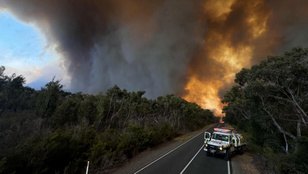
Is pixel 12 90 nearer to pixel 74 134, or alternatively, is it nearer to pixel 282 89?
pixel 74 134

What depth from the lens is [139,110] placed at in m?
25.4

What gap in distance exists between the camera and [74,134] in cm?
885

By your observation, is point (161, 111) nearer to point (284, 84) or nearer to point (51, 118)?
point (51, 118)

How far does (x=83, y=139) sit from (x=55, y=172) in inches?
121

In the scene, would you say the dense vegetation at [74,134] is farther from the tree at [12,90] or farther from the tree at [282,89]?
the tree at [12,90]

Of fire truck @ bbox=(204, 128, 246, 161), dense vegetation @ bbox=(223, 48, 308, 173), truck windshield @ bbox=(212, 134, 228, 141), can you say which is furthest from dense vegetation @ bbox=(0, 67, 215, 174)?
dense vegetation @ bbox=(223, 48, 308, 173)

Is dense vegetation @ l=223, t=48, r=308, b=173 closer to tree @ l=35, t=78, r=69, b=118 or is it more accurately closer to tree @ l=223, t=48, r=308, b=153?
tree @ l=223, t=48, r=308, b=153

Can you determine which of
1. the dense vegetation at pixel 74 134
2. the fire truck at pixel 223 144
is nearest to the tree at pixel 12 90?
the dense vegetation at pixel 74 134

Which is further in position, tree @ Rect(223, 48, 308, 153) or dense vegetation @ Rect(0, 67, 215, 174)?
tree @ Rect(223, 48, 308, 153)

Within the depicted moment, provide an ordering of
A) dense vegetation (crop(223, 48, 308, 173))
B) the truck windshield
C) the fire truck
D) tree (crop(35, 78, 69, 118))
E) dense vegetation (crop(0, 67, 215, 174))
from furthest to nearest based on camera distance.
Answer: tree (crop(35, 78, 69, 118)) < the truck windshield < the fire truck < dense vegetation (crop(223, 48, 308, 173)) < dense vegetation (crop(0, 67, 215, 174))

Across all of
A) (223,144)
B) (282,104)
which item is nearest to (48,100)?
(223,144)

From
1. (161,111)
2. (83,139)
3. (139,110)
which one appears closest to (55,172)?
(83,139)

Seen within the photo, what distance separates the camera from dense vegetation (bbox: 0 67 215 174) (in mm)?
5824

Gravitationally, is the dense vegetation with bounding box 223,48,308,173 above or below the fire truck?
above
